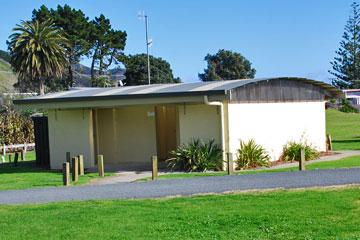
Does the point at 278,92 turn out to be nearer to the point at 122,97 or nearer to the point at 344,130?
the point at 122,97

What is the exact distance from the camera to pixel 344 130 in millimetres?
41312

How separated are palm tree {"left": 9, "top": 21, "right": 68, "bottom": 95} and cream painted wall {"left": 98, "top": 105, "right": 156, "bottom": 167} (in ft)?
100

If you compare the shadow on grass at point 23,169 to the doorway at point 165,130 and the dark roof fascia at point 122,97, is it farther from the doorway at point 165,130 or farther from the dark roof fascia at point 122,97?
the doorway at point 165,130

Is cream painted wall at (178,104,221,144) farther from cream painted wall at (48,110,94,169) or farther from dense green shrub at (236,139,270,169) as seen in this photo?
cream painted wall at (48,110,94,169)

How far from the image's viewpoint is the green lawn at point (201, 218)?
9078 mm

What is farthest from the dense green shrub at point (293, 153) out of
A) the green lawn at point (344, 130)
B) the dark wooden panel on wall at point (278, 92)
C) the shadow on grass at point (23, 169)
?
the shadow on grass at point (23, 169)

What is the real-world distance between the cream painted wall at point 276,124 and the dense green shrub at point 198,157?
757 mm

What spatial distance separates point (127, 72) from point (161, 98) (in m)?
54.6

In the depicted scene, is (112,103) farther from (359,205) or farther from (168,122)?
(359,205)

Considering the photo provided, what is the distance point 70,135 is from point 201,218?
1372 cm

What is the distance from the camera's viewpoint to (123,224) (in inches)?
394

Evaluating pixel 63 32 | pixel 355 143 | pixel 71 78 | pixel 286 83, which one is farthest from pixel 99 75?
pixel 286 83

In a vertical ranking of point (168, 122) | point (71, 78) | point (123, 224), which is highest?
point (71, 78)

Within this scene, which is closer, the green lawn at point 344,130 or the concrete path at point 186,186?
the concrete path at point 186,186
